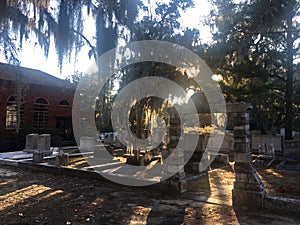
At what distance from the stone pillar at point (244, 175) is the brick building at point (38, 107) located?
14751 mm

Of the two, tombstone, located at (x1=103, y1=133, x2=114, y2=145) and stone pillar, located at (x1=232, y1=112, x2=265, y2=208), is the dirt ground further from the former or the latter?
tombstone, located at (x1=103, y1=133, x2=114, y2=145)

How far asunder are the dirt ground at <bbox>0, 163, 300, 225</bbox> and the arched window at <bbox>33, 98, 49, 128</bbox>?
1259 centimetres

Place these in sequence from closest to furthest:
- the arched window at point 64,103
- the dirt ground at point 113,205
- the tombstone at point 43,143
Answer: the dirt ground at point 113,205
the tombstone at point 43,143
the arched window at point 64,103

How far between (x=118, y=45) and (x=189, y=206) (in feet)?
26.8

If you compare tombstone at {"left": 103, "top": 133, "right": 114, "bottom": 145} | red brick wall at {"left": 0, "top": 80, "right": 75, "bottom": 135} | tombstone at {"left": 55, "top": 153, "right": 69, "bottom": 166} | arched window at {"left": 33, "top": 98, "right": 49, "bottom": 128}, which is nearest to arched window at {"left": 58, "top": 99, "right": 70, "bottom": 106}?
red brick wall at {"left": 0, "top": 80, "right": 75, "bottom": 135}

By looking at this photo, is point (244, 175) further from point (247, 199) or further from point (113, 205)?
point (113, 205)

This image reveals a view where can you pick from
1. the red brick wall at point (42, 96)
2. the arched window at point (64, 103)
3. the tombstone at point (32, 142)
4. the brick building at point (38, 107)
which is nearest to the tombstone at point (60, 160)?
the tombstone at point (32, 142)

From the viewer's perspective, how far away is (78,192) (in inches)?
272

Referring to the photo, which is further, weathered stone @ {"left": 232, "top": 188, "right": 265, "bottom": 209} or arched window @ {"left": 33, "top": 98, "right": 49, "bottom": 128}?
arched window @ {"left": 33, "top": 98, "right": 49, "bottom": 128}

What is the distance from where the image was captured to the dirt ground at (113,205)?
15.9 feet

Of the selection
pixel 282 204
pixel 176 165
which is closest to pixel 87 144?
pixel 176 165

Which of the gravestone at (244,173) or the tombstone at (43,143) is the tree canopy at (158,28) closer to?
the tombstone at (43,143)

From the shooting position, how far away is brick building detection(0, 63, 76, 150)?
17.8 meters

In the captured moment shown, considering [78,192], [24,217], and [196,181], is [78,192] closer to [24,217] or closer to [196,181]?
[24,217]
